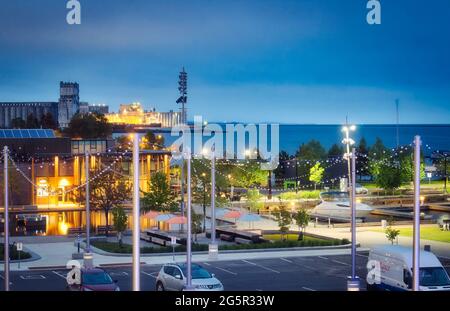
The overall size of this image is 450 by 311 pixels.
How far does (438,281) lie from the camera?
78.4 feet

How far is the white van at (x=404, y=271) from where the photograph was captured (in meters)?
23.5

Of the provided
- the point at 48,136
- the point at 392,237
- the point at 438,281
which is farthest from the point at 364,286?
the point at 48,136

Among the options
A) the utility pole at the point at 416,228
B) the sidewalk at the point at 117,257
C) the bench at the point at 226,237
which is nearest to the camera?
the utility pole at the point at 416,228

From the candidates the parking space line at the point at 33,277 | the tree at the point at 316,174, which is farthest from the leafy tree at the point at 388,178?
the parking space line at the point at 33,277

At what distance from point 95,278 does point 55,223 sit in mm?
31083

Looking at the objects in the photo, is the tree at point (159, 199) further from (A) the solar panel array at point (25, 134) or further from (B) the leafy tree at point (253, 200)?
(A) the solar panel array at point (25, 134)

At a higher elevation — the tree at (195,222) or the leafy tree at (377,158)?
the leafy tree at (377,158)

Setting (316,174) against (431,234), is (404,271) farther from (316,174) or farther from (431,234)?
(316,174)

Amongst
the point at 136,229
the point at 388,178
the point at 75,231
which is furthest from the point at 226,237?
the point at 388,178

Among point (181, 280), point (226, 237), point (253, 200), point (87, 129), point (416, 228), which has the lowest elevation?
point (226, 237)

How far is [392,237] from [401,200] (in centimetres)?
3234

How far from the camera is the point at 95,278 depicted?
81.1ft

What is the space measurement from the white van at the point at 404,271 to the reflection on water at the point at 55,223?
27036mm
